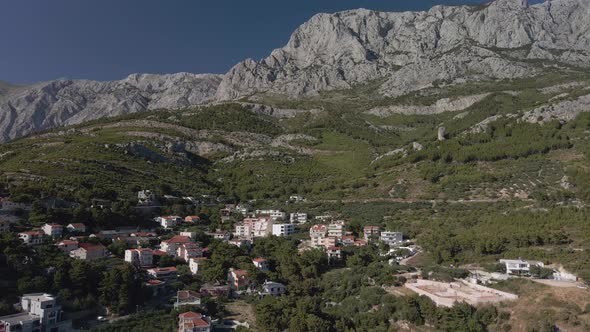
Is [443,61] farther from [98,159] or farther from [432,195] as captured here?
[98,159]

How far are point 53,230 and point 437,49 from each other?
153m

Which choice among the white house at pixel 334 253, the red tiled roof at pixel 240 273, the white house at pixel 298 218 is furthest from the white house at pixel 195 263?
the white house at pixel 298 218

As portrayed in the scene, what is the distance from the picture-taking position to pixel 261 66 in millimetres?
198750

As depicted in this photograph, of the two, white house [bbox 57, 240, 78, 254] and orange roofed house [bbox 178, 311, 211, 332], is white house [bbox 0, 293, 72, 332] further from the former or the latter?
white house [bbox 57, 240, 78, 254]

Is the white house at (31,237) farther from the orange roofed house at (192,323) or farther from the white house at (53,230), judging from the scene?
the orange roofed house at (192,323)

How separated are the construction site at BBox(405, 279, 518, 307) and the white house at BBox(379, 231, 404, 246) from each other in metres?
14.3

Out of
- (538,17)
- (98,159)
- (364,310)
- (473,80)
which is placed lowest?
(364,310)

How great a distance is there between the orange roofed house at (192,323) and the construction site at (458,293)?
51.3 ft

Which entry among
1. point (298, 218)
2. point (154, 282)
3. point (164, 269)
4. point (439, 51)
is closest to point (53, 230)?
point (164, 269)

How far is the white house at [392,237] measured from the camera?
170 feet

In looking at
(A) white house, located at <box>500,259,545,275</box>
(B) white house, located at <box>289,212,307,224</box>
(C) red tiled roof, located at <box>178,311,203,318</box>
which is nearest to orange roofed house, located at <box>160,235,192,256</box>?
(C) red tiled roof, located at <box>178,311,203,318</box>

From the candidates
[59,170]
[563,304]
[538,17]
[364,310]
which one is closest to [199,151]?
[59,170]

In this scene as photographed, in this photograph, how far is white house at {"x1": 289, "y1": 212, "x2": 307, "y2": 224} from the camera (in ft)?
216

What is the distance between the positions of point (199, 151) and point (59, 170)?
47.1m
